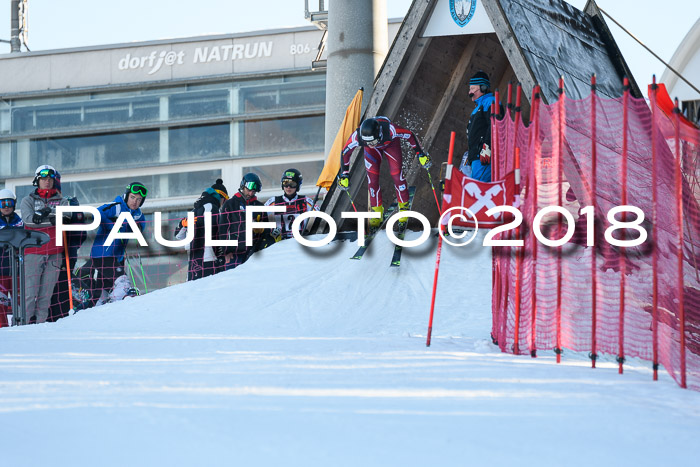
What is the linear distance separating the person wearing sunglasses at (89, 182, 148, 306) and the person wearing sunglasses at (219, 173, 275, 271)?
1081mm

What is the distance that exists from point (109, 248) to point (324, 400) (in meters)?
6.37

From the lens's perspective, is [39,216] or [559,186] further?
[39,216]

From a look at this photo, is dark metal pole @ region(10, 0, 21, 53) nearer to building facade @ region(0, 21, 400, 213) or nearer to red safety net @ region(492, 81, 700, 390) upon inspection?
building facade @ region(0, 21, 400, 213)

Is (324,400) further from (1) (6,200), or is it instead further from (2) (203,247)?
(1) (6,200)

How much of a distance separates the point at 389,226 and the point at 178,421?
7.36m

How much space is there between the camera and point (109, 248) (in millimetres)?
11094

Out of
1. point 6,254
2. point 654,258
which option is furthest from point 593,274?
point 6,254

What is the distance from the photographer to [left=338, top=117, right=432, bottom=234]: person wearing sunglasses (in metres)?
11.9

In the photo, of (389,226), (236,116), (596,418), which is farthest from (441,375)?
(236,116)

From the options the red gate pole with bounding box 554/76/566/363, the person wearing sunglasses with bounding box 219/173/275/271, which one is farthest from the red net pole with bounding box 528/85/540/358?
the person wearing sunglasses with bounding box 219/173/275/271

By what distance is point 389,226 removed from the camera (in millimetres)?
11945

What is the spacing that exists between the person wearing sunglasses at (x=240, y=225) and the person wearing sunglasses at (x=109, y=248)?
3.55ft

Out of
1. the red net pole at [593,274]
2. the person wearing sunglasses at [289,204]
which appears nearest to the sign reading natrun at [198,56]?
the person wearing sunglasses at [289,204]

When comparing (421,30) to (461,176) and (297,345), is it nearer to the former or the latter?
(461,176)
